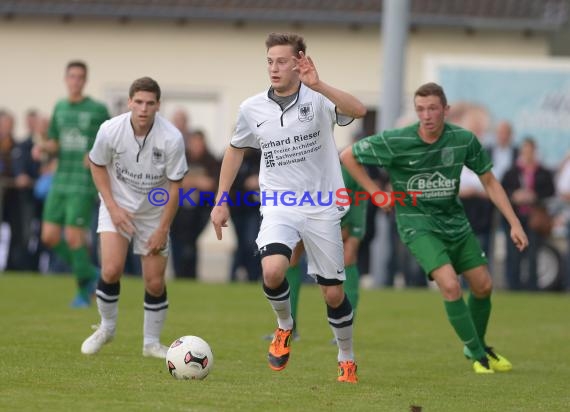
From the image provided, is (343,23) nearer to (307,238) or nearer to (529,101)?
(529,101)

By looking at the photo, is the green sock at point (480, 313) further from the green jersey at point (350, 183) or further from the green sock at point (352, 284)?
the green jersey at point (350, 183)

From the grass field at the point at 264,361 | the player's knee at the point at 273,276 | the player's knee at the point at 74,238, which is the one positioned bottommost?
the grass field at the point at 264,361

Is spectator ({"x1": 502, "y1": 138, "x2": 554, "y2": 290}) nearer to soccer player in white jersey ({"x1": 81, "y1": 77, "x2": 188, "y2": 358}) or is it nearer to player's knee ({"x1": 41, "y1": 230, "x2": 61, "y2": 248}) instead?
player's knee ({"x1": 41, "y1": 230, "x2": 61, "y2": 248})

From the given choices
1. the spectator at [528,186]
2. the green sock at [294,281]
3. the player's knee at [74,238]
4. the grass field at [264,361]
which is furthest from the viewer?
the spectator at [528,186]

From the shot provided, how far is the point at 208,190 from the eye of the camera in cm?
1908

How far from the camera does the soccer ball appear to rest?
345 inches

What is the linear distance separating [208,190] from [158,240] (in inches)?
357

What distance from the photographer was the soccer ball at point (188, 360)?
345 inches

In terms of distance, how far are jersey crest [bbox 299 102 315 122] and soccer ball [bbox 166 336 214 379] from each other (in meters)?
1.64

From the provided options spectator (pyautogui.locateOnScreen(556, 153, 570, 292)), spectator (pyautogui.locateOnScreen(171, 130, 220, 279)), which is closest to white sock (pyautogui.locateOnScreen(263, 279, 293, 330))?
spectator (pyautogui.locateOnScreen(171, 130, 220, 279))

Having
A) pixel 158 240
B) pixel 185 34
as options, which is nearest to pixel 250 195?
pixel 158 240

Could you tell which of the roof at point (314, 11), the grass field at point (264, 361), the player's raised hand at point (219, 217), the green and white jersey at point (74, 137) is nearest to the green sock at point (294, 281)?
the grass field at point (264, 361)

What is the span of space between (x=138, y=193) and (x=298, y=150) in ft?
5.59

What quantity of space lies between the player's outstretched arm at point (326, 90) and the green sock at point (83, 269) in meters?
6.24
